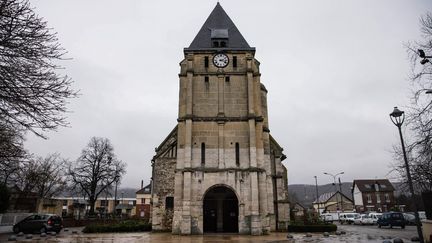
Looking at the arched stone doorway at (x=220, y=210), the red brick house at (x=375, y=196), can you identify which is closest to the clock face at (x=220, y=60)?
the arched stone doorway at (x=220, y=210)

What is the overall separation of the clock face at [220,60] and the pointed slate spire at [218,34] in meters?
1.14

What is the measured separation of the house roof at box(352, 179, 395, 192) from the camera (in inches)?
2958

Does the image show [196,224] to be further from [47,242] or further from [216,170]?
[47,242]

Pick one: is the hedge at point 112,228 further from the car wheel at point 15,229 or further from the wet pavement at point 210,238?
the car wheel at point 15,229

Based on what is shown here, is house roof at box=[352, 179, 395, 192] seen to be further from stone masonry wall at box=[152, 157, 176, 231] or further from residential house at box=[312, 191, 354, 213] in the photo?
stone masonry wall at box=[152, 157, 176, 231]

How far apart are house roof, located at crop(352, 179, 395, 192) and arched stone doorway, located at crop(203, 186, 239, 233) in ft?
191

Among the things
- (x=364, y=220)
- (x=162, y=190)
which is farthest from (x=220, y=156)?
(x=364, y=220)

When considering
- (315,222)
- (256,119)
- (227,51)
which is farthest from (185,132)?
(315,222)

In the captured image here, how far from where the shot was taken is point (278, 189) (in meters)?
29.9

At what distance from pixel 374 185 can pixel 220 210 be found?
60.4 metres

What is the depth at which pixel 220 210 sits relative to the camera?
27.9 m

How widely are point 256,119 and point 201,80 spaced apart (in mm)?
5993

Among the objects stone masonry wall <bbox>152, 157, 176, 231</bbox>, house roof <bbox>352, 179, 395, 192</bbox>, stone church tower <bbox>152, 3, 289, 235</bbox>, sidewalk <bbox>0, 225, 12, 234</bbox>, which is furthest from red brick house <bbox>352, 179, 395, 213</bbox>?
sidewalk <bbox>0, 225, 12, 234</bbox>

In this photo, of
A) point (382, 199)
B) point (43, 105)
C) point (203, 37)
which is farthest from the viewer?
point (382, 199)
